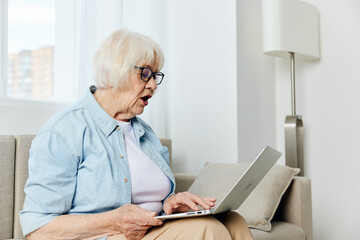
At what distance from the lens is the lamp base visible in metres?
2.62

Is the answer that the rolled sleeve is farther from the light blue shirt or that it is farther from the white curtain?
the white curtain

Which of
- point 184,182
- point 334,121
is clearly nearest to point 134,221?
point 184,182

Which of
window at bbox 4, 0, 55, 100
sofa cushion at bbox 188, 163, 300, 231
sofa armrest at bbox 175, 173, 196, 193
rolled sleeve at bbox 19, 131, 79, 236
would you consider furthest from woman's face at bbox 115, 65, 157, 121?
window at bbox 4, 0, 55, 100

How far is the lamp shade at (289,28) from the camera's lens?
253 centimetres

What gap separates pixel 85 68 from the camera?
223 centimetres

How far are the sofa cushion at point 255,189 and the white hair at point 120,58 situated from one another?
0.71 m

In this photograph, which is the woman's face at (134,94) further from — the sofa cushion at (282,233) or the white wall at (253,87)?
the white wall at (253,87)

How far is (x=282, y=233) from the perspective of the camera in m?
1.72

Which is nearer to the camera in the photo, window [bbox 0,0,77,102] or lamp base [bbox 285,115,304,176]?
window [bbox 0,0,77,102]

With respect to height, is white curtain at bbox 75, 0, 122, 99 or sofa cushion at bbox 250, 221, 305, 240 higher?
white curtain at bbox 75, 0, 122, 99

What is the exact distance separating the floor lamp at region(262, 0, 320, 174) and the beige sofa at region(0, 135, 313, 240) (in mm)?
804

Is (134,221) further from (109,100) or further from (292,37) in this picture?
(292,37)

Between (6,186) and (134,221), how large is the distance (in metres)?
0.64

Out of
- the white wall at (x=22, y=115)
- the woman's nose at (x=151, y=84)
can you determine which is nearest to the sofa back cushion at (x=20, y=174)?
the white wall at (x=22, y=115)
